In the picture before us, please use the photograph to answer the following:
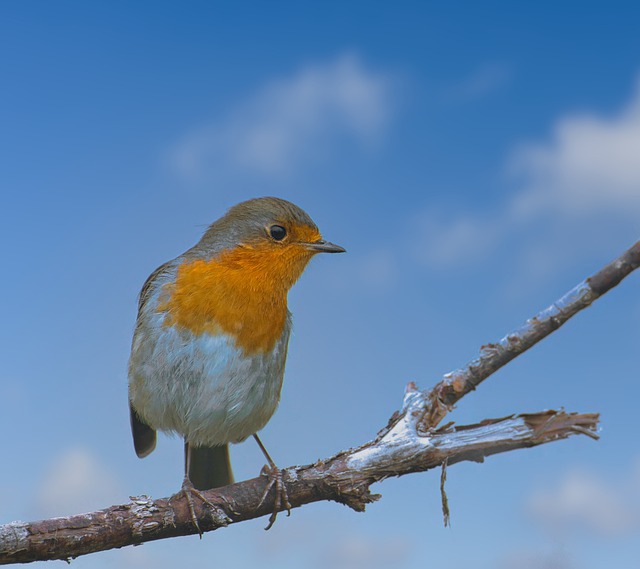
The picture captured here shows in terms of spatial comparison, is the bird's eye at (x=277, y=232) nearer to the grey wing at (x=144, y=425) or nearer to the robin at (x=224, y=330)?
the robin at (x=224, y=330)

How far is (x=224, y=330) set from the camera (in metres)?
4.20

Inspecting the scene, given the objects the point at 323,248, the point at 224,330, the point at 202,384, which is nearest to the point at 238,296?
the point at 224,330

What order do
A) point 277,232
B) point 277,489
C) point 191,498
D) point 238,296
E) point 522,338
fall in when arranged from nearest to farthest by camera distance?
point 522,338 < point 191,498 < point 277,489 < point 238,296 < point 277,232

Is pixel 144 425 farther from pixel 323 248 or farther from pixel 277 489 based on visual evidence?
pixel 323 248

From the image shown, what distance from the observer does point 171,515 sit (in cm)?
396

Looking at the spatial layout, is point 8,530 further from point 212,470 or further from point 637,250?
point 637,250

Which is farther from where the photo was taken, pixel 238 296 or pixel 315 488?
pixel 238 296

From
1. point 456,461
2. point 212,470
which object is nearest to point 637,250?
point 456,461

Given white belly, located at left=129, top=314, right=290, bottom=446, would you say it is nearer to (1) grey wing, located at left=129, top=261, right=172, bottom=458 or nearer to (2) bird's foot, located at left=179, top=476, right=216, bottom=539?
(1) grey wing, located at left=129, top=261, right=172, bottom=458

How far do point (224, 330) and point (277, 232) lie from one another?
75cm

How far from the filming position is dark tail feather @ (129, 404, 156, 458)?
16.1ft

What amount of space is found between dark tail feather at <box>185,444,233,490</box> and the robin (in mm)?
114

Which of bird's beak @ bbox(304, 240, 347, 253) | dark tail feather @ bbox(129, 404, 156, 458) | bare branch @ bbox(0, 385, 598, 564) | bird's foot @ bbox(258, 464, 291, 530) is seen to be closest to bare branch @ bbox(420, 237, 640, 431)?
bare branch @ bbox(0, 385, 598, 564)

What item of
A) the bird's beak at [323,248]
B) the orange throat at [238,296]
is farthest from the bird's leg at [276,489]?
the bird's beak at [323,248]
